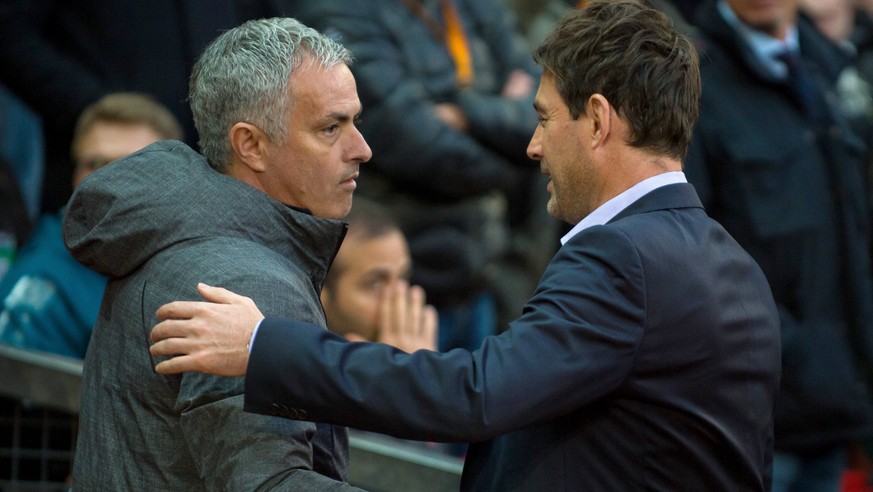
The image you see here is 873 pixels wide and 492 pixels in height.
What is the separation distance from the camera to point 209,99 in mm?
2633

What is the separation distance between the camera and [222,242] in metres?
2.47

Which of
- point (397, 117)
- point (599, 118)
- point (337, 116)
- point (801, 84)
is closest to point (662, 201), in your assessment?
point (599, 118)

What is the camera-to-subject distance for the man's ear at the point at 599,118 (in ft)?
7.97

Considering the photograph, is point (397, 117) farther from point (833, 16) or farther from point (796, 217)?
point (833, 16)

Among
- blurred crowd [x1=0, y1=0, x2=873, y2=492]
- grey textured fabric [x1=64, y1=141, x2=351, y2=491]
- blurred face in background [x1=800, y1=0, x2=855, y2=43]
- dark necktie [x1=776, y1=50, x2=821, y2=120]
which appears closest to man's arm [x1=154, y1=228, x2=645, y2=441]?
grey textured fabric [x1=64, y1=141, x2=351, y2=491]

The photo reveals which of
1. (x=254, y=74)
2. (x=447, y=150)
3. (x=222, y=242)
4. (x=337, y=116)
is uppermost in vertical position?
(x=254, y=74)

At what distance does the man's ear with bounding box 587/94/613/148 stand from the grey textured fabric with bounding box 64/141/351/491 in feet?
1.72

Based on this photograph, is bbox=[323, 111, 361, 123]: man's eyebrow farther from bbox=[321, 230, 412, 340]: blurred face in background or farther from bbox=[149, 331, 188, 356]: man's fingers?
bbox=[321, 230, 412, 340]: blurred face in background

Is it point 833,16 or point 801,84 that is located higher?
point 801,84

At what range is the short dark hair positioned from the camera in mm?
2416

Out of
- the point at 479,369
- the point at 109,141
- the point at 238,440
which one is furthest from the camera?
the point at 109,141

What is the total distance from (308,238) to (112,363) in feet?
1.43

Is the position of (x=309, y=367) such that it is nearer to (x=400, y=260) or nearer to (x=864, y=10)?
(x=400, y=260)

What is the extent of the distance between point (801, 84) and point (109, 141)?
98.0 inches
